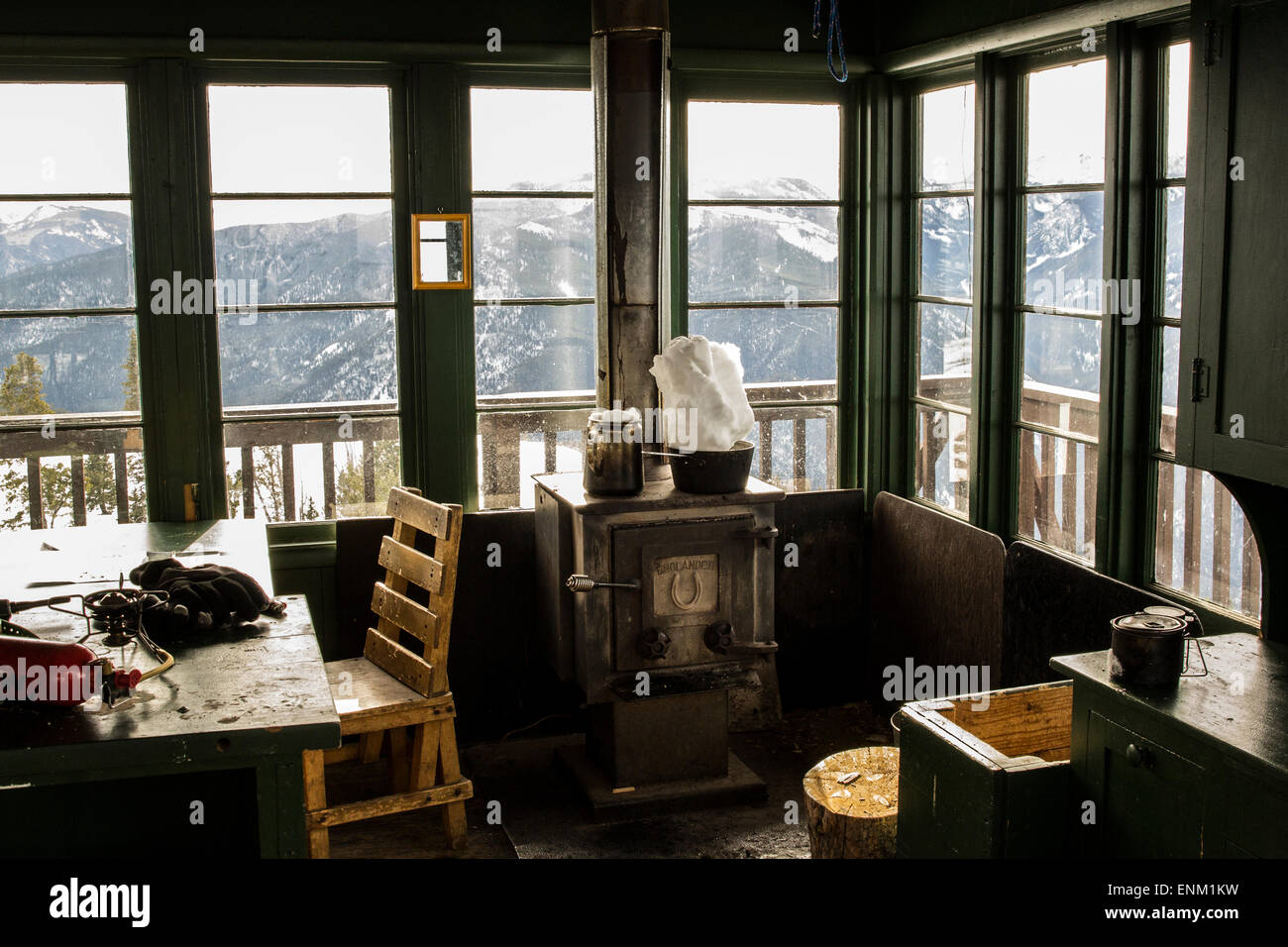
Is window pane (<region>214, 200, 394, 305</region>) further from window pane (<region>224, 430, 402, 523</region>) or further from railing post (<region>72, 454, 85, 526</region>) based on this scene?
railing post (<region>72, 454, 85, 526</region>)

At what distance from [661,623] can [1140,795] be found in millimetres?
1650

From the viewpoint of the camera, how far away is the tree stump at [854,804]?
3.11 metres

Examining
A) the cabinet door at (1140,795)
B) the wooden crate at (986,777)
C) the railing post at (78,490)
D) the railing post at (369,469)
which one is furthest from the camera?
the railing post at (369,469)

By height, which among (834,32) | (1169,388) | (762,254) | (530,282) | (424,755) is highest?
(834,32)

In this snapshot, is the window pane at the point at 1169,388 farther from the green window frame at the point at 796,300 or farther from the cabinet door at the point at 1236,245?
the green window frame at the point at 796,300

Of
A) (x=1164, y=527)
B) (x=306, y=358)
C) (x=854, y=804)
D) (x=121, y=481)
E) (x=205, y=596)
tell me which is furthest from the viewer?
(x=306, y=358)

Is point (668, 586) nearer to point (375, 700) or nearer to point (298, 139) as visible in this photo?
point (375, 700)

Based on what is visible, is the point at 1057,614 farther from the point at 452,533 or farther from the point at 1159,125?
the point at 452,533

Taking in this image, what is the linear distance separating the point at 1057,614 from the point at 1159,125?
1.39 m

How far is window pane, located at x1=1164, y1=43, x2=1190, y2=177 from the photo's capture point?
11.2ft

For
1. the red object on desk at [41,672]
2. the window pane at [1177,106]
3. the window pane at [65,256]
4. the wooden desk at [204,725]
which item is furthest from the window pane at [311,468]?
the window pane at [1177,106]

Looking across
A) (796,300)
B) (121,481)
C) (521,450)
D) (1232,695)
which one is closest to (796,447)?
(796,300)

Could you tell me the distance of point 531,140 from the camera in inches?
179
